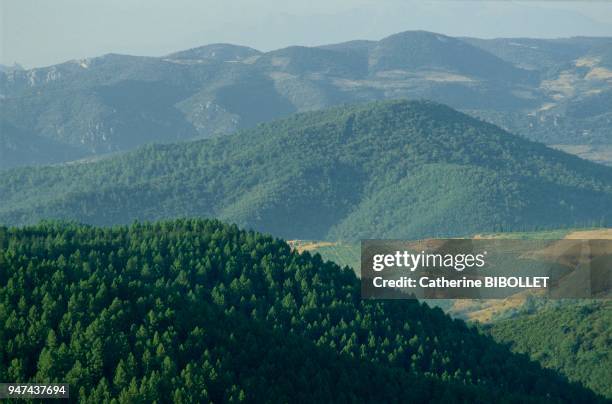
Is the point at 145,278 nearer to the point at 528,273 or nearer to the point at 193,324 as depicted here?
the point at 193,324

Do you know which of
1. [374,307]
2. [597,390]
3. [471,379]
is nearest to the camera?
[471,379]

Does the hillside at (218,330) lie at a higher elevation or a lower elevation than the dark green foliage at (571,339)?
higher

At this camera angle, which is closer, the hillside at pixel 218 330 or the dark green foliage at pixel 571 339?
the hillside at pixel 218 330

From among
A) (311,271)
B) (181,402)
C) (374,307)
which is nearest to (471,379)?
(374,307)

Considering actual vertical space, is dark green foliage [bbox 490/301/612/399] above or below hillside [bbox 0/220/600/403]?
below

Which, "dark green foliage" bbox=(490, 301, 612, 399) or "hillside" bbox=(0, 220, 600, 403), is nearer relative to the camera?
"hillside" bbox=(0, 220, 600, 403)
